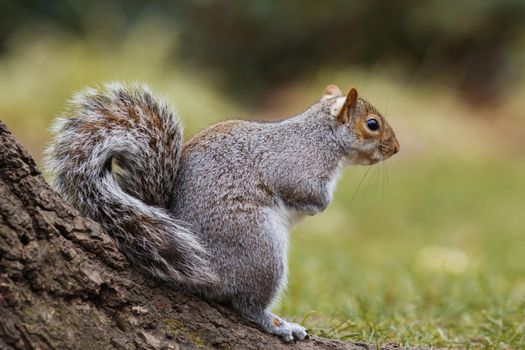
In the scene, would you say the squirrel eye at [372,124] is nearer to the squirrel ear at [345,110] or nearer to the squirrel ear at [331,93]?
the squirrel ear at [345,110]

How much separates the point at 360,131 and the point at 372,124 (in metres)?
0.07

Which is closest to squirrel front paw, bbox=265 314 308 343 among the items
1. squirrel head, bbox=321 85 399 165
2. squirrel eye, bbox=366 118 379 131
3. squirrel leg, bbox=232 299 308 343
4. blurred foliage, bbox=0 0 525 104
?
squirrel leg, bbox=232 299 308 343

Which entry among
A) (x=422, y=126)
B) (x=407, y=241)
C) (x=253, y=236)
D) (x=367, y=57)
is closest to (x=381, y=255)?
(x=407, y=241)

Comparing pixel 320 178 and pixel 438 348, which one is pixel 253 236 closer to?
pixel 320 178

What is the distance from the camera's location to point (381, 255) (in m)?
5.88

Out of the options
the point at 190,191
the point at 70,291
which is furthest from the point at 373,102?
the point at 70,291

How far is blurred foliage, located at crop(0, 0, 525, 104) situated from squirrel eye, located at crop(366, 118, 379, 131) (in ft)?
34.8

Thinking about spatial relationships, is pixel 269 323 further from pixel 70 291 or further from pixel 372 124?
pixel 372 124

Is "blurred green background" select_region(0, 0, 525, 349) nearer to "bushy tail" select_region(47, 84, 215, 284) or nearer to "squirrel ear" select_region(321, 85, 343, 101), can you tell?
"squirrel ear" select_region(321, 85, 343, 101)

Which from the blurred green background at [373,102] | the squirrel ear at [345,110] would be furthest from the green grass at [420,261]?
the squirrel ear at [345,110]

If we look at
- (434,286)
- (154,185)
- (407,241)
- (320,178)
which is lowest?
(154,185)

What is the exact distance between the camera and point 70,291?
2.16 m

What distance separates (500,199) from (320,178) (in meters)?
6.06

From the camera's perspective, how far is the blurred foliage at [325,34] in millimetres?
13805
